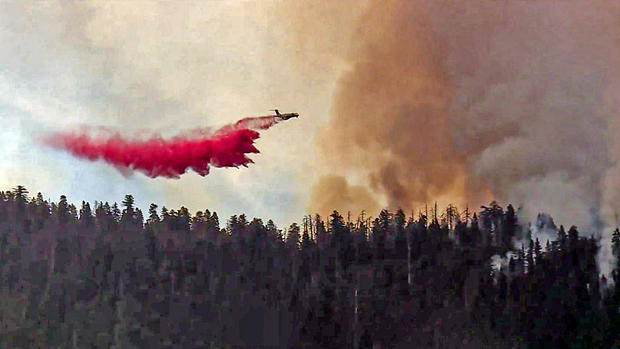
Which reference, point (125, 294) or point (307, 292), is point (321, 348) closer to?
point (307, 292)

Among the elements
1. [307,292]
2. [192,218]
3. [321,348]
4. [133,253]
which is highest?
[192,218]

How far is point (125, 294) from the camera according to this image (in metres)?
131

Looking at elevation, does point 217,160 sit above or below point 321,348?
above

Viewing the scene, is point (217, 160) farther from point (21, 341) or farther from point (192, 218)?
point (192, 218)

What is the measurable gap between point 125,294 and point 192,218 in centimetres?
4648

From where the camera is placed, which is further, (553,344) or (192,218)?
(192,218)

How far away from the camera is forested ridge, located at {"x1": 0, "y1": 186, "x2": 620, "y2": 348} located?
115 m

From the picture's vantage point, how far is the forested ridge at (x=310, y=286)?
11488cm

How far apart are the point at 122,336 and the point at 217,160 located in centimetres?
5341

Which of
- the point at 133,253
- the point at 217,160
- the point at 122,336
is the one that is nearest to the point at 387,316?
the point at 122,336

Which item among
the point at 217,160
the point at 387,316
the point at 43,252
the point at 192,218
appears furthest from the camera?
the point at 192,218

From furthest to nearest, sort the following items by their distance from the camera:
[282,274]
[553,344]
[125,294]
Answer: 1. [282,274]
2. [125,294]
3. [553,344]

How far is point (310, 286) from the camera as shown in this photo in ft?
435

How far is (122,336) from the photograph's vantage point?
380 feet
